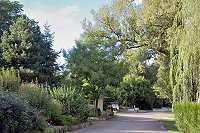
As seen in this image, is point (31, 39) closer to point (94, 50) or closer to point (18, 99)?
point (94, 50)

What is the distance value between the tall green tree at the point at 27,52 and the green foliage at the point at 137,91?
23.7 m

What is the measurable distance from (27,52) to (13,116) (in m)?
23.1

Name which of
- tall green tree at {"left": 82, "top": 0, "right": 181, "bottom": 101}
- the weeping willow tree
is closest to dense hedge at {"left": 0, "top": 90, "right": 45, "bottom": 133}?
the weeping willow tree

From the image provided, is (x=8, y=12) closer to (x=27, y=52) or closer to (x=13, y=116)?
(x=27, y=52)

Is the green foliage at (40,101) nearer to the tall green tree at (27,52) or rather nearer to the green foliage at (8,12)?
the tall green tree at (27,52)

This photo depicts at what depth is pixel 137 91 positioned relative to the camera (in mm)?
50906

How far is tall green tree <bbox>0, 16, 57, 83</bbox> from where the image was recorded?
29.3 m

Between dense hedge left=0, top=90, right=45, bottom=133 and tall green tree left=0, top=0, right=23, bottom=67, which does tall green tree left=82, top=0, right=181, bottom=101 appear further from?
tall green tree left=0, top=0, right=23, bottom=67

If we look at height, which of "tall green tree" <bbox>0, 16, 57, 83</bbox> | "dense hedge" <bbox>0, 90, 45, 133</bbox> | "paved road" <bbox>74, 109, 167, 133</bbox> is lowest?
"paved road" <bbox>74, 109, 167, 133</bbox>

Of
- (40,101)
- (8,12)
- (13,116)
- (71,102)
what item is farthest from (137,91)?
(13,116)

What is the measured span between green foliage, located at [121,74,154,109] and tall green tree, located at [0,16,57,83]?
77.8ft

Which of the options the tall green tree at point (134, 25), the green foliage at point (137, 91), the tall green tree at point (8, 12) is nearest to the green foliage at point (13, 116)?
the tall green tree at point (134, 25)

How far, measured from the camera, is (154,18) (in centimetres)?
1631

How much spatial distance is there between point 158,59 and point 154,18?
6795mm
